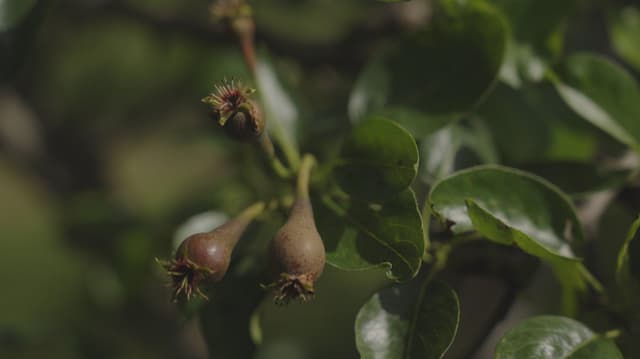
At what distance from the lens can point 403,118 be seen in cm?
110

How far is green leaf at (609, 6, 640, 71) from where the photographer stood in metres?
1.25

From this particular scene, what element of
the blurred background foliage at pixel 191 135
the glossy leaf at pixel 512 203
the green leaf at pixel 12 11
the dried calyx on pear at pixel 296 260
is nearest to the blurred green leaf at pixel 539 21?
the blurred background foliage at pixel 191 135

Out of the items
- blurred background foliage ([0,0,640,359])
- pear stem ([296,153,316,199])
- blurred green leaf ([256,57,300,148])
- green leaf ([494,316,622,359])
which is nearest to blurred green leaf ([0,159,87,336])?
blurred background foliage ([0,0,640,359])

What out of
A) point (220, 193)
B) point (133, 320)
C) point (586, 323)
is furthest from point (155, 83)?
point (586, 323)

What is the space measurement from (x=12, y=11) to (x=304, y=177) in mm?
429

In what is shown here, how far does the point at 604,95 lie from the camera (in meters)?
1.11

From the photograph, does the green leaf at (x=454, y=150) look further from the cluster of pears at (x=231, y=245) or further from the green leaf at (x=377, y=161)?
the cluster of pears at (x=231, y=245)

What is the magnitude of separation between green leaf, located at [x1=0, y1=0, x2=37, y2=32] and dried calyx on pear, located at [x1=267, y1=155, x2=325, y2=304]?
18.6 inches

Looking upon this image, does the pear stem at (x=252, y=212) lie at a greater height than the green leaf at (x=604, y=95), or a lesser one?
greater

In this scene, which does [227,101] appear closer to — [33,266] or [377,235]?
[377,235]

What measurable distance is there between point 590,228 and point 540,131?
173 millimetres

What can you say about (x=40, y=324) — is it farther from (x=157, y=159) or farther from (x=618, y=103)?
(x=157, y=159)

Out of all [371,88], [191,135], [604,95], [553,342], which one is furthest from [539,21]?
[191,135]

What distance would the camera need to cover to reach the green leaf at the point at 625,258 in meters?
0.87
